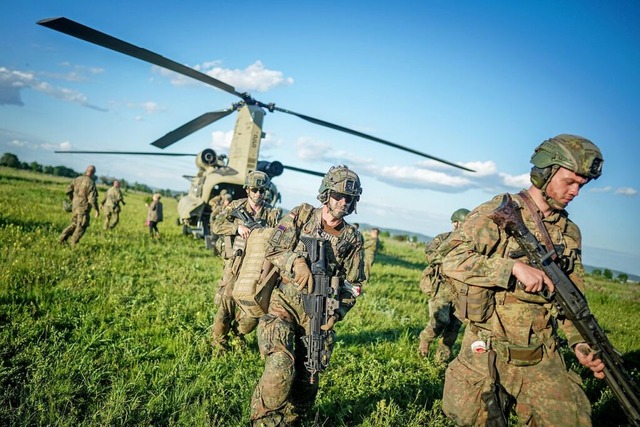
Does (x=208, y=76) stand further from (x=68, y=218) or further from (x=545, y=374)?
(x=68, y=218)

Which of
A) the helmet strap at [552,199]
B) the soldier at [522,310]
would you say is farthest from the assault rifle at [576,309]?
the helmet strap at [552,199]

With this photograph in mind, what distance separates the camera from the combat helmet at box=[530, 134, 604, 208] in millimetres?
2705

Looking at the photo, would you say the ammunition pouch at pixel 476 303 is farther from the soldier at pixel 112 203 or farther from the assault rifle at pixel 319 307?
the soldier at pixel 112 203

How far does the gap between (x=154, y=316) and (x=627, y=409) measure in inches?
233

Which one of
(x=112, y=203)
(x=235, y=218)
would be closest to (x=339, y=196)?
(x=235, y=218)

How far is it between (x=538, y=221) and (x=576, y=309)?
0.71 meters

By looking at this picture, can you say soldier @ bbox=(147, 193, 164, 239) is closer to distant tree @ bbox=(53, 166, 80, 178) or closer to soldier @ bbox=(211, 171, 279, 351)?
soldier @ bbox=(211, 171, 279, 351)

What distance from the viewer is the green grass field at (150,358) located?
3.24m

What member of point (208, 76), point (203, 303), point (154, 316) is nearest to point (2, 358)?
point (154, 316)

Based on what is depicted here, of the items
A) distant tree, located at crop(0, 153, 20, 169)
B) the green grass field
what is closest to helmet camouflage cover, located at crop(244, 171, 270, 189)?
the green grass field

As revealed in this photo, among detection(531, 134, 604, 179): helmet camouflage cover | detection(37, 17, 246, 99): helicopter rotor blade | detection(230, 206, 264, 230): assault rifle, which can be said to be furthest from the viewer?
detection(230, 206, 264, 230): assault rifle

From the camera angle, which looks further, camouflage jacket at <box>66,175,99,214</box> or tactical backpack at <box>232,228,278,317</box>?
camouflage jacket at <box>66,175,99,214</box>

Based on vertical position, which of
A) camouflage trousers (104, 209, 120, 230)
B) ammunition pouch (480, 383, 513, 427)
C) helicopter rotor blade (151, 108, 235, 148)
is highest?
helicopter rotor blade (151, 108, 235, 148)

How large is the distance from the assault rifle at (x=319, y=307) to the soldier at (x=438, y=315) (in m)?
2.90
